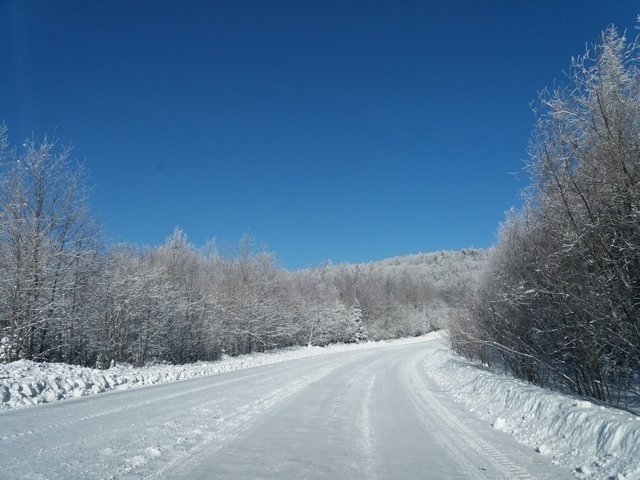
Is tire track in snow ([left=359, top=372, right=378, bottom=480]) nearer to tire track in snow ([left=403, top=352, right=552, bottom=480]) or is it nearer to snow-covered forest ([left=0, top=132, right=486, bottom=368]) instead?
tire track in snow ([left=403, top=352, right=552, bottom=480])

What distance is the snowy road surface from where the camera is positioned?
6.08m

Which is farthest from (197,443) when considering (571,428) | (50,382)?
(50,382)

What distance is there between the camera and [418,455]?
7121 millimetres

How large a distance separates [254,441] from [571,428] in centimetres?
540

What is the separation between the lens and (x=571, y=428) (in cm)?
771

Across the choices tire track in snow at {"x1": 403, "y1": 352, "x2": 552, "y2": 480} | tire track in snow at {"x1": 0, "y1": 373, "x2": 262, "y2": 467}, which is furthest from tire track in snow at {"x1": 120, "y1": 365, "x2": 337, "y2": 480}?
tire track in snow at {"x1": 403, "y1": 352, "x2": 552, "y2": 480}

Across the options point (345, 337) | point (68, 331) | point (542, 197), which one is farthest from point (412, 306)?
point (542, 197)

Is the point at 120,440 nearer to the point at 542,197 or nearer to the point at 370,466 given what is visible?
the point at 370,466

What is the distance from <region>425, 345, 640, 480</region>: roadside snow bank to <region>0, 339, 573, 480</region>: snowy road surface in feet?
1.30

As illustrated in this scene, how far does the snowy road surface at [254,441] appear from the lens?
19.9 ft

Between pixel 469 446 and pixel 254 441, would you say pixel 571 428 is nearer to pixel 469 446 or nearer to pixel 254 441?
pixel 469 446

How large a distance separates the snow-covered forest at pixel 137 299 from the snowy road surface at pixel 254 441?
1233cm

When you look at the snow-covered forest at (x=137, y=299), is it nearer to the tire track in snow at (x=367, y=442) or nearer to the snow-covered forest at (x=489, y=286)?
the snow-covered forest at (x=489, y=286)

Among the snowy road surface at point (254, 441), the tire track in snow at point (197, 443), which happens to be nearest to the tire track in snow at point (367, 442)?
the snowy road surface at point (254, 441)
